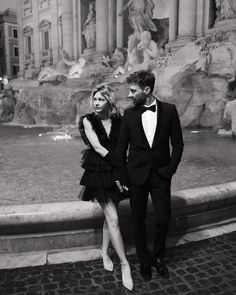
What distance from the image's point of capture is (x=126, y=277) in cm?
231

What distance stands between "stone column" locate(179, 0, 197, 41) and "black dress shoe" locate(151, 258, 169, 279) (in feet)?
47.3

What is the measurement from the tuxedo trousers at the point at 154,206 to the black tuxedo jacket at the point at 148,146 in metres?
0.06

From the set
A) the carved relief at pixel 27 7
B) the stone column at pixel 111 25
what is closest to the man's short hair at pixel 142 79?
the stone column at pixel 111 25

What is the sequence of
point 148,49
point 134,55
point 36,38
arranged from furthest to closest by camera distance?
point 36,38
point 134,55
point 148,49

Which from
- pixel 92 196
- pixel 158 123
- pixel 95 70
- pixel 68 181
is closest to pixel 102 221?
pixel 92 196

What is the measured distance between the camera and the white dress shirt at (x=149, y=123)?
2.28 meters

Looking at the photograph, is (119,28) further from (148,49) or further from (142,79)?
(142,79)

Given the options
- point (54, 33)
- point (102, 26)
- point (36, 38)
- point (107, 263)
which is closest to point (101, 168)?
point (107, 263)

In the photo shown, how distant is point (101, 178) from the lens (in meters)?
2.37

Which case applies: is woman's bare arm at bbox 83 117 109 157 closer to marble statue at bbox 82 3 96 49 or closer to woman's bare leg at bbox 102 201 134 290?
woman's bare leg at bbox 102 201 134 290

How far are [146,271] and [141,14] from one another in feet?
59.0

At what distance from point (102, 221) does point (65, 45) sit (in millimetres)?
22882

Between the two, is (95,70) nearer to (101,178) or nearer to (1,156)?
(1,156)

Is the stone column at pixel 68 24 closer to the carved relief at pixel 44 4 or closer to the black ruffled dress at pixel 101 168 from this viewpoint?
the carved relief at pixel 44 4
